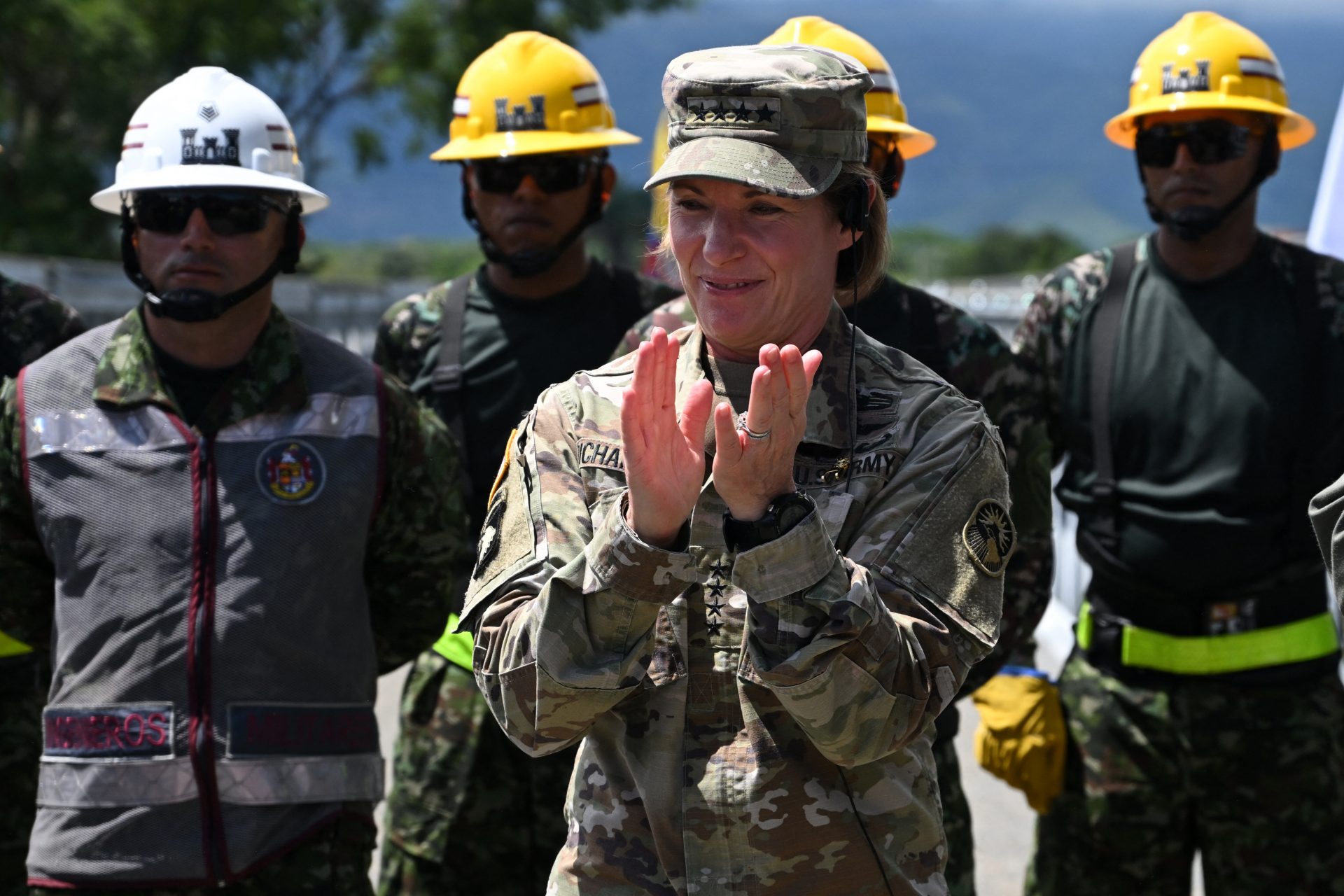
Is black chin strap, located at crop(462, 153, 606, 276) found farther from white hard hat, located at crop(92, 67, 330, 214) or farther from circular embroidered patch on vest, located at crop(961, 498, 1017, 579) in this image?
circular embroidered patch on vest, located at crop(961, 498, 1017, 579)

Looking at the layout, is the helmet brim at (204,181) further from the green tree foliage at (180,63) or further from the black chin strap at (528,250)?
the green tree foliage at (180,63)

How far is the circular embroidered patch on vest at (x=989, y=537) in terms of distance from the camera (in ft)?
9.22

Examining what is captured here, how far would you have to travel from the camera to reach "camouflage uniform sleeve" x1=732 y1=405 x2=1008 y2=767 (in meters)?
2.52

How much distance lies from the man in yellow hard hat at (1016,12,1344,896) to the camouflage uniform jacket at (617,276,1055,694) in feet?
1.91

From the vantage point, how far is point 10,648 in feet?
16.7

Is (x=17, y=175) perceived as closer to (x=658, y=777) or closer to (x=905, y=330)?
(x=905, y=330)

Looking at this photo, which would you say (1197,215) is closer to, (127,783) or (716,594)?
(716,594)

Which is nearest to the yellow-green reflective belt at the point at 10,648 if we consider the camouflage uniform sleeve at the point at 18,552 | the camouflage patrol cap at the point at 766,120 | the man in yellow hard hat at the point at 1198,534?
the camouflage uniform sleeve at the point at 18,552

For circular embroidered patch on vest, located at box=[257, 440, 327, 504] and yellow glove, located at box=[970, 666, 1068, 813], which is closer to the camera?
circular embroidered patch on vest, located at box=[257, 440, 327, 504]

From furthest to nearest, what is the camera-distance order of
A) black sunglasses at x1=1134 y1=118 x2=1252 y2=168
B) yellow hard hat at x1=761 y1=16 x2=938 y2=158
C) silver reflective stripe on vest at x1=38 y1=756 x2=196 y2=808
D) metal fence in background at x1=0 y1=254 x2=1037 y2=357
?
metal fence in background at x1=0 y1=254 x2=1037 y2=357, black sunglasses at x1=1134 y1=118 x2=1252 y2=168, yellow hard hat at x1=761 y1=16 x2=938 y2=158, silver reflective stripe on vest at x1=38 y1=756 x2=196 y2=808

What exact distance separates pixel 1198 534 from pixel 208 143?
279cm

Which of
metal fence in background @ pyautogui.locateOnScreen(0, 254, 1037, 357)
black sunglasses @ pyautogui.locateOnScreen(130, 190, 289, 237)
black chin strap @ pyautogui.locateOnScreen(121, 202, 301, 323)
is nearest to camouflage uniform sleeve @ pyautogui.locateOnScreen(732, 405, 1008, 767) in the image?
black chin strap @ pyautogui.locateOnScreen(121, 202, 301, 323)

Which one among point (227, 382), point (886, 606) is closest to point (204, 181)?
point (227, 382)

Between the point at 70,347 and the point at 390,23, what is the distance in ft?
118
